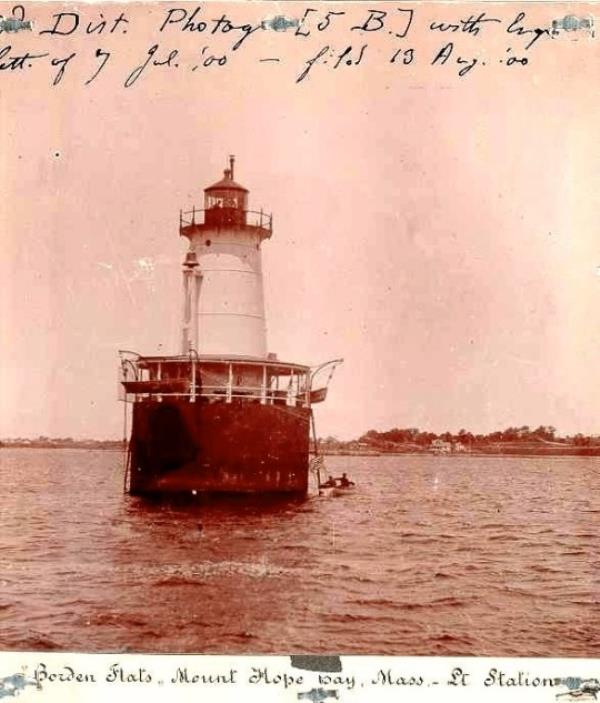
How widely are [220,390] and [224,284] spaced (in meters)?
Answer: 2.76

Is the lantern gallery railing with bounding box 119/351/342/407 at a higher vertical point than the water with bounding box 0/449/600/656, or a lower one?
higher

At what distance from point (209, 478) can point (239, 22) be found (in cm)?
1191

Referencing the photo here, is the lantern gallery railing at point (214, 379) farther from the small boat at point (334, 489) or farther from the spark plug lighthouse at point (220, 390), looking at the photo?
the small boat at point (334, 489)

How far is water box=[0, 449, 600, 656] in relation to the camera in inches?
364

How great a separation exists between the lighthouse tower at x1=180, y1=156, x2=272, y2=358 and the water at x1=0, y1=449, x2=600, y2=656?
4214 millimetres

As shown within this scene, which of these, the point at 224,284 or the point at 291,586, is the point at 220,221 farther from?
the point at 291,586

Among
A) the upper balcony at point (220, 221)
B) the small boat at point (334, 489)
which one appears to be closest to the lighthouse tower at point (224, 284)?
the upper balcony at point (220, 221)

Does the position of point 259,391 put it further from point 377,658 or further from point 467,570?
point 377,658

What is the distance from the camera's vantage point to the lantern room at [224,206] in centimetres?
1703

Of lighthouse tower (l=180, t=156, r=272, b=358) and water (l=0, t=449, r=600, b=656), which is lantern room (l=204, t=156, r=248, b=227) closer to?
lighthouse tower (l=180, t=156, r=272, b=358)

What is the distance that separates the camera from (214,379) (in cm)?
2067

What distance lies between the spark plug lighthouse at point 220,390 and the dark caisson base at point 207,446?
0.02 m

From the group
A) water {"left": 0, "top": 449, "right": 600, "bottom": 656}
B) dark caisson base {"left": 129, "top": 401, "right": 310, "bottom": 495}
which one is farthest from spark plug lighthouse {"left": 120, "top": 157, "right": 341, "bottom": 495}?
water {"left": 0, "top": 449, "right": 600, "bottom": 656}

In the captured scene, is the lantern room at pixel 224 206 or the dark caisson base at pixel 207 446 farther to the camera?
the dark caisson base at pixel 207 446
